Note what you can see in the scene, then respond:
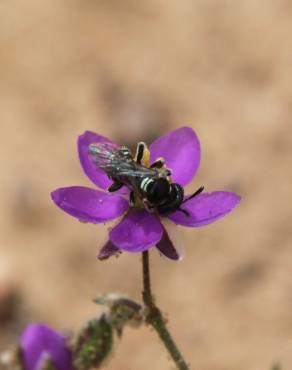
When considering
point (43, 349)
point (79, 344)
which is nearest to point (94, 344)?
point (79, 344)

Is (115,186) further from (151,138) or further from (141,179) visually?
(151,138)

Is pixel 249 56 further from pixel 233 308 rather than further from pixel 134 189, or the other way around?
pixel 134 189

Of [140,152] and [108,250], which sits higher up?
[140,152]

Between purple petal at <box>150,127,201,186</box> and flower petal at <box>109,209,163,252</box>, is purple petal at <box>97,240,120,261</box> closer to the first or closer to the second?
flower petal at <box>109,209,163,252</box>

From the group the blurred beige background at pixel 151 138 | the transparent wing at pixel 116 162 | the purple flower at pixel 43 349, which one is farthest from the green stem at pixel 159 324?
the blurred beige background at pixel 151 138

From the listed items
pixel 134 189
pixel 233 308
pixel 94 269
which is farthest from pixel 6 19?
pixel 134 189

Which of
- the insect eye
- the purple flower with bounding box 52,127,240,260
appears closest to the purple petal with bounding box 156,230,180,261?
the purple flower with bounding box 52,127,240,260
